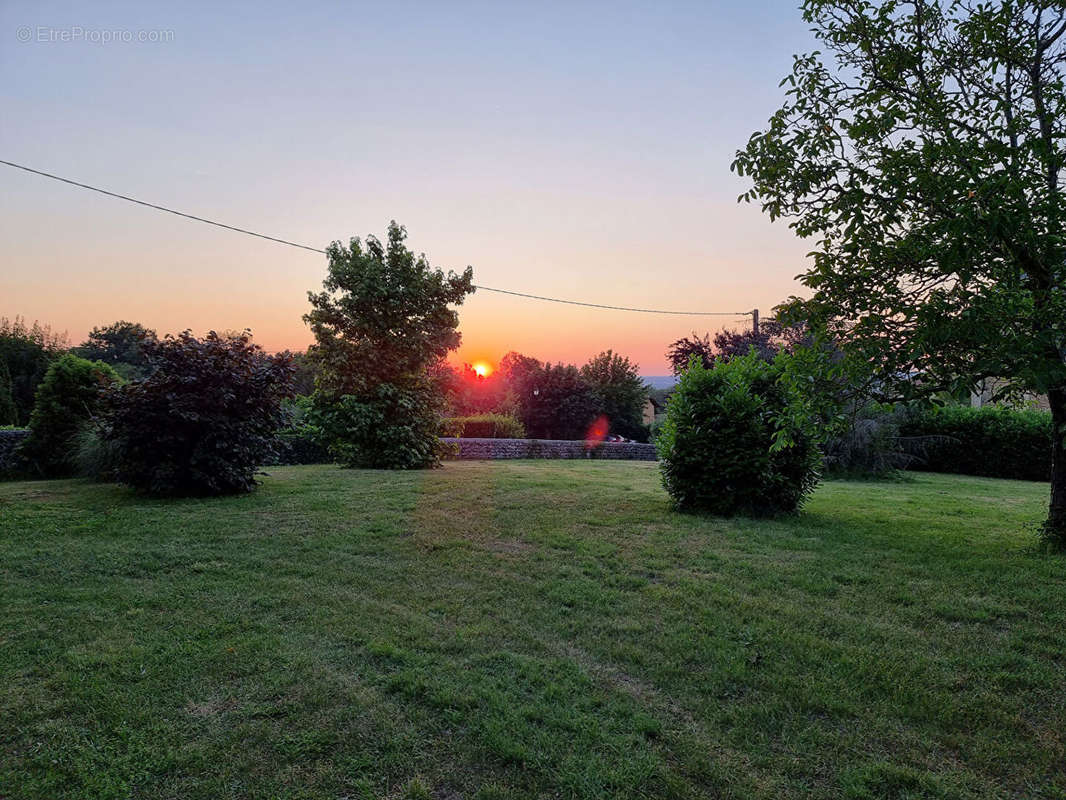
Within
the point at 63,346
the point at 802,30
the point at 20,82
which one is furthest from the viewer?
the point at 63,346

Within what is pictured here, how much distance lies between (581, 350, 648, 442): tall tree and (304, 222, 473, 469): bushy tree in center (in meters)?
14.4

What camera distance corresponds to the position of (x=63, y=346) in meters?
30.1

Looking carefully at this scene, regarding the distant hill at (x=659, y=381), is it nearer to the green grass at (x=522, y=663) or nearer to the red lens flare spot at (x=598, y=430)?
the red lens flare spot at (x=598, y=430)

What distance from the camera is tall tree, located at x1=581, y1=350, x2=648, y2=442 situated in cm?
2723

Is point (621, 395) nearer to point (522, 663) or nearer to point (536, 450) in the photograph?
point (536, 450)

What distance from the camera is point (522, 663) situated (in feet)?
9.71

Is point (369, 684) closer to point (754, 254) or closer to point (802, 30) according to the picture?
point (802, 30)

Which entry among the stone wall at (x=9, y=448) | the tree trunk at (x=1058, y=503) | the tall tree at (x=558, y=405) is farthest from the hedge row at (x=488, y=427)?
the tree trunk at (x=1058, y=503)

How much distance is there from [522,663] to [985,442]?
59.9 ft

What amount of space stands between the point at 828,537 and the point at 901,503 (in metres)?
3.95

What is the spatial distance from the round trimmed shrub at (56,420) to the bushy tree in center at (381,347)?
4060 mm

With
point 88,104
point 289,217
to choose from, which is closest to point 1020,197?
point 88,104

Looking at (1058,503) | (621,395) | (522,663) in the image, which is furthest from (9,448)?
(621,395)

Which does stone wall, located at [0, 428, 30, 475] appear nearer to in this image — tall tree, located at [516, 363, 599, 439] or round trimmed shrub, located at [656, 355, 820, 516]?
round trimmed shrub, located at [656, 355, 820, 516]
